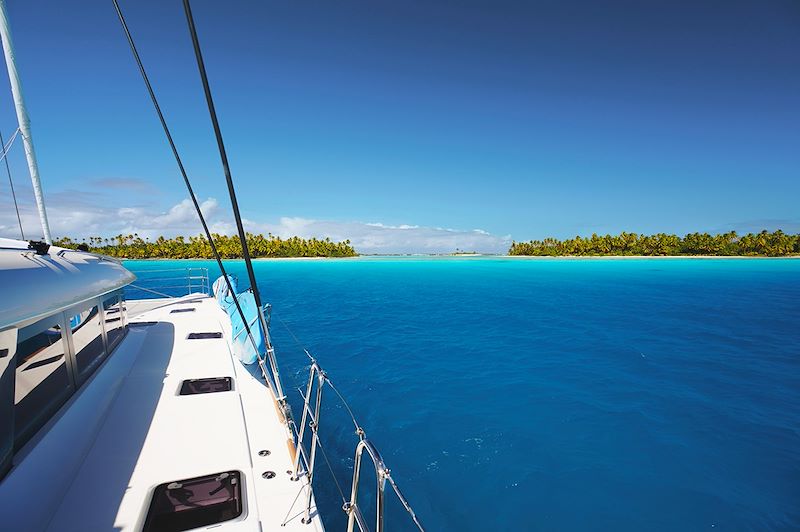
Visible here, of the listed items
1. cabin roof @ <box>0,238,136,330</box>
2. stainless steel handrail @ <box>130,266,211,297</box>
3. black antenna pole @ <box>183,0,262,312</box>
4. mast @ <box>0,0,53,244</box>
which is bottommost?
stainless steel handrail @ <box>130,266,211,297</box>

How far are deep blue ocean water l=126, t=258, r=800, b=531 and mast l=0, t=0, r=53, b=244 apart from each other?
24.8 feet

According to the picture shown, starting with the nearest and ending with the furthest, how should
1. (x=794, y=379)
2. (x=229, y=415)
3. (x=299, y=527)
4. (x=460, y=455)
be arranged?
1. (x=299, y=527)
2. (x=229, y=415)
3. (x=460, y=455)
4. (x=794, y=379)

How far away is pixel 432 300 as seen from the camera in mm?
29391

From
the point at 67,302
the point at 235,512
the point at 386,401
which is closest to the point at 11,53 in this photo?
the point at 67,302

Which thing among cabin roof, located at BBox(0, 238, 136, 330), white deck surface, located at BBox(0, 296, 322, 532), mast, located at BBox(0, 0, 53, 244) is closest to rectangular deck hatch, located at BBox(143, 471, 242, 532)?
white deck surface, located at BBox(0, 296, 322, 532)

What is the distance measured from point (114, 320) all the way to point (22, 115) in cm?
531

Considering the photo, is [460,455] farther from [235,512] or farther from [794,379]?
[794,379]

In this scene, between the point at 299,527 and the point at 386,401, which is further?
the point at 386,401

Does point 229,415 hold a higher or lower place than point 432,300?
higher

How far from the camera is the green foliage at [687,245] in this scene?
3858 inches

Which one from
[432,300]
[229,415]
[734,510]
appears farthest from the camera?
[432,300]

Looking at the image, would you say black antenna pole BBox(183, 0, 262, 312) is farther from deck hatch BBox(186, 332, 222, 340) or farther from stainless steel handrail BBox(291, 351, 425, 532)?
deck hatch BBox(186, 332, 222, 340)

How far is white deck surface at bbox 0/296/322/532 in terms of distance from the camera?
2693 mm

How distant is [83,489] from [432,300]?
88.7 feet
